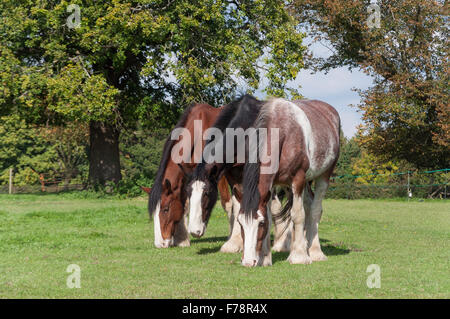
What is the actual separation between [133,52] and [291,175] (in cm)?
1683

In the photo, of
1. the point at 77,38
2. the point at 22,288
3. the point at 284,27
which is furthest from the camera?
the point at 284,27

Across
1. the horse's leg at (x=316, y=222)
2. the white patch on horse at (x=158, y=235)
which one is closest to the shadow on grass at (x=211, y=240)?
the white patch on horse at (x=158, y=235)

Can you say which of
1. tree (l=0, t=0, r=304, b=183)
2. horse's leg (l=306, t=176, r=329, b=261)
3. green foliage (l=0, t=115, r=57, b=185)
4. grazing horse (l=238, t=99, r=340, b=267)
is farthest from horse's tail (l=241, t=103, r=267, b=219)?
green foliage (l=0, t=115, r=57, b=185)

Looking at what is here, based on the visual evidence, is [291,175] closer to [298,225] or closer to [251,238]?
[298,225]

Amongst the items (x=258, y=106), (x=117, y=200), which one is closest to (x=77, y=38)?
(x=117, y=200)

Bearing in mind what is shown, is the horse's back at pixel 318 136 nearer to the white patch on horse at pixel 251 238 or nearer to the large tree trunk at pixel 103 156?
the white patch on horse at pixel 251 238

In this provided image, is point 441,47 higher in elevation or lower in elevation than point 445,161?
higher

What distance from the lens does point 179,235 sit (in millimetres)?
10484

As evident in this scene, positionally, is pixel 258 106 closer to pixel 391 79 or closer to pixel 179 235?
pixel 179 235

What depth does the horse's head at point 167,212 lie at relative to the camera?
9.93 metres

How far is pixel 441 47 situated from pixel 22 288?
93.2 ft

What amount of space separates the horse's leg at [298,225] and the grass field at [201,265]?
0.77 ft

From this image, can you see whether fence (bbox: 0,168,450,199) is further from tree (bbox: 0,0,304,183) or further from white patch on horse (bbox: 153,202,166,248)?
white patch on horse (bbox: 153,202,166,248)

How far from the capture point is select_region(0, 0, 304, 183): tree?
22328 millimetres
